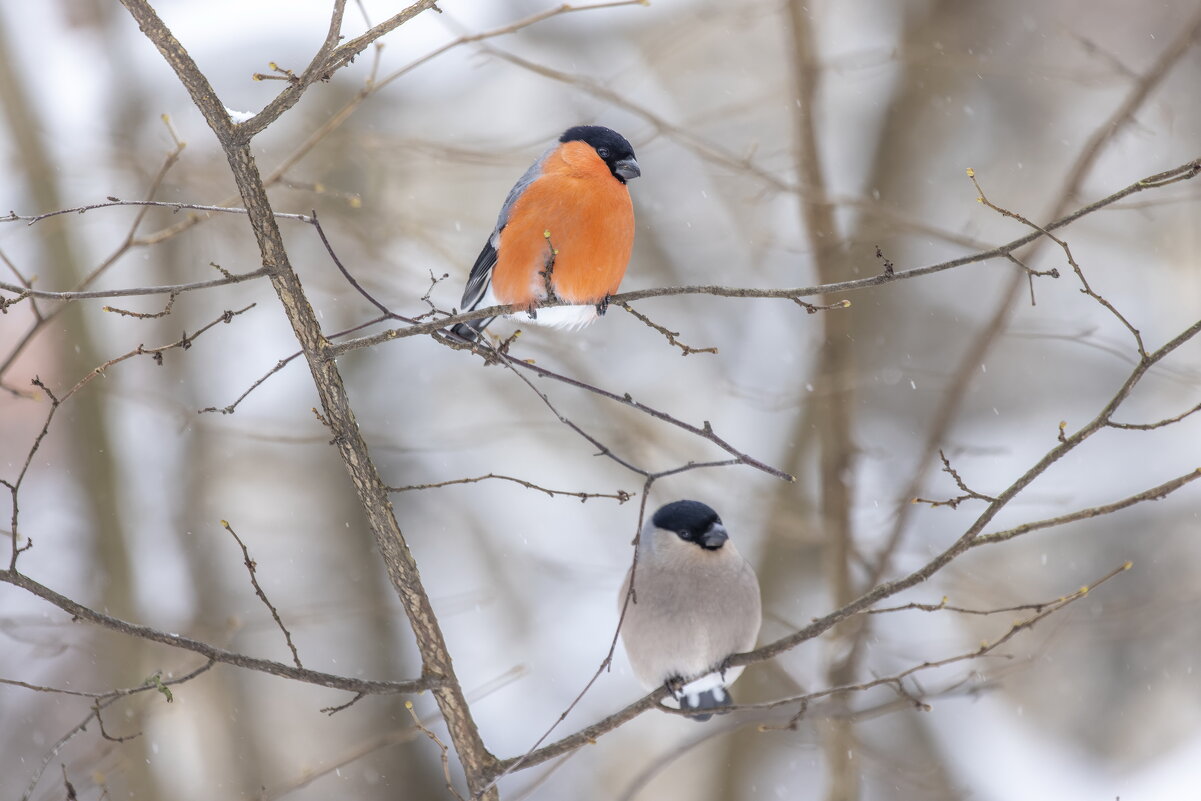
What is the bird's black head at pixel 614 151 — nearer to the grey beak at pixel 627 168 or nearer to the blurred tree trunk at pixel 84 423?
the grey beak at pixel 627 168

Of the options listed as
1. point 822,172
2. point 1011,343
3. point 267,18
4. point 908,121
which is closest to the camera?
point 822,172

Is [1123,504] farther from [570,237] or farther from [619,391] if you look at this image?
[619,391]

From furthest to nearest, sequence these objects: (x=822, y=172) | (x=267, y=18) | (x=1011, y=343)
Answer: (x=1011, y=343) → (x=267, y=18) → (x=822, y=172)

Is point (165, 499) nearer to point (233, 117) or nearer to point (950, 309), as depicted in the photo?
point (233, 117)

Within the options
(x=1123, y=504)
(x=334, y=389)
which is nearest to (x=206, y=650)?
(x=334, y=389)

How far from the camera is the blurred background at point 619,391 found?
505 cm

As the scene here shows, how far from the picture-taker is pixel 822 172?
14.6ft

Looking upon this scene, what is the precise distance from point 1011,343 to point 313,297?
4748 mm

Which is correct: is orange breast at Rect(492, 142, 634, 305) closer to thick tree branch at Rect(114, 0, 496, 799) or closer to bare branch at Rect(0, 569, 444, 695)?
thick tree branch at Rect(114, 0, 496, 799)

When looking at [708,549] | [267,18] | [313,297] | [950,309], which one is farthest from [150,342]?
[950,309]

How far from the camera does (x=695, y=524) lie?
11.3 ft

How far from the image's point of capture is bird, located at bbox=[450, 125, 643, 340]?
10.0 feet

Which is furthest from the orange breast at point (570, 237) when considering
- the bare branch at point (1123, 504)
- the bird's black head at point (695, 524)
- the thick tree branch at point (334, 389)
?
the bare branch at point (1123, 504)

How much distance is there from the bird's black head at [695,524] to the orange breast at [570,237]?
831 mm
